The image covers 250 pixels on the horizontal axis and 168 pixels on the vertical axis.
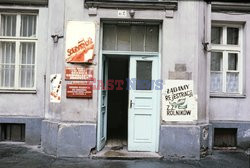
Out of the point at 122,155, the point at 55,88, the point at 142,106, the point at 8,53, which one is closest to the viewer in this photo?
the point at 122,155

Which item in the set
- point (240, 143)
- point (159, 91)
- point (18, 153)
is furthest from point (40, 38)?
point (240, 143)

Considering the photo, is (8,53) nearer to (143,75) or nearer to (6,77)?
(6,77)

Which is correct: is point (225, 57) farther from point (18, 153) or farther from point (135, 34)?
point (18, 153)

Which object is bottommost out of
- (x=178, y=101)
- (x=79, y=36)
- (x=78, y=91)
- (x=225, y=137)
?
(x=225, y=137)

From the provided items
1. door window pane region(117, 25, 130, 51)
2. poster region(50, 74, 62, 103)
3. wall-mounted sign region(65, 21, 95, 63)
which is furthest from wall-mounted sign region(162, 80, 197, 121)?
poster region(50, 74, 62, 103)

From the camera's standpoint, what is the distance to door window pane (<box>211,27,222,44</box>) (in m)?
7.39

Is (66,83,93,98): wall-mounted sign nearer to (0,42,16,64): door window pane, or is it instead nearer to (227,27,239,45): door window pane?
(0,42,16,64): door window pane

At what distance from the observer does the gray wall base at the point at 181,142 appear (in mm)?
6109

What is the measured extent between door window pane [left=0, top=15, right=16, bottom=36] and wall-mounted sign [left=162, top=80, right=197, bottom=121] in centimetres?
486

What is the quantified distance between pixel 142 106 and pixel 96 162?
1.88m

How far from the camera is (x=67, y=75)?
20.3ft

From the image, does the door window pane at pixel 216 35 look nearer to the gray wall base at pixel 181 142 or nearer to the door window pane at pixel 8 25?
the gray wall base at pixel 181 142

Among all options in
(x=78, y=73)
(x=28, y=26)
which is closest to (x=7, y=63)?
(x=28, y=26)

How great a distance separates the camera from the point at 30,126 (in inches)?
273
